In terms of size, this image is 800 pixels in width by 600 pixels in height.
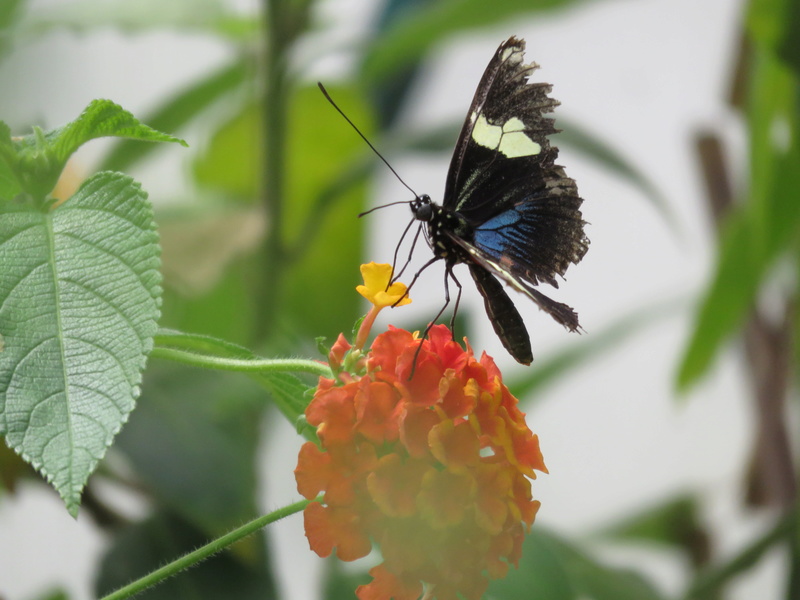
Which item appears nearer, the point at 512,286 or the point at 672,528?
the point at 512,286

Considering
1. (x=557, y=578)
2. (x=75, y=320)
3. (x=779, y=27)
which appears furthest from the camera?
(x=779, y=27)

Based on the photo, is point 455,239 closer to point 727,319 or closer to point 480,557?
point 480,557

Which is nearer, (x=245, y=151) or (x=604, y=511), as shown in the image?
(x=245, y=151)

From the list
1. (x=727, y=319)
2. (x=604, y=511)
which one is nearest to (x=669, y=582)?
(x=604, y=511)

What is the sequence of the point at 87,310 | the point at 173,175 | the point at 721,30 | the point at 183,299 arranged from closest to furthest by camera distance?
the point at 87,310 → the point at 183,299 → the point at 173,175 → the point at 721,30

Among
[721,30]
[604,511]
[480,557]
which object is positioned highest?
[721,30]

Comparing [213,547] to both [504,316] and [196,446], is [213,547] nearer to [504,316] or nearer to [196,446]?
[504,316]

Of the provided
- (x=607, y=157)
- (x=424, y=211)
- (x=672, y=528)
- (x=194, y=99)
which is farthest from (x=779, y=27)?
(x=672, y=528)
